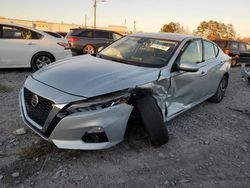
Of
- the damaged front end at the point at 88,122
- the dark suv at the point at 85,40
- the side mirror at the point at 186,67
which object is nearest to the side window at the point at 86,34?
the dark suv at the point at 85,40

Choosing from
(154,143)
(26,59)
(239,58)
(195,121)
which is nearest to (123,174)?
(154,143)

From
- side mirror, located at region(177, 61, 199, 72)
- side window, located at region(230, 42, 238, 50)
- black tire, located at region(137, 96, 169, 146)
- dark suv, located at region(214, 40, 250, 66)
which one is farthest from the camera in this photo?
side window, located at region(230, 42, 238, 50)

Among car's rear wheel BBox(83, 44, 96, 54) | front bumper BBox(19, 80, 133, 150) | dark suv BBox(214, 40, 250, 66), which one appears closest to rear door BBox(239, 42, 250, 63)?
dark suv BBox(214, 40, 250, 66)

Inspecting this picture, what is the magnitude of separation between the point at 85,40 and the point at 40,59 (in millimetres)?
5570

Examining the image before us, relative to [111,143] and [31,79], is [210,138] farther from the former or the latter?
[31,79]

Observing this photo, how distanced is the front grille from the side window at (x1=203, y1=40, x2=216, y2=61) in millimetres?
3391

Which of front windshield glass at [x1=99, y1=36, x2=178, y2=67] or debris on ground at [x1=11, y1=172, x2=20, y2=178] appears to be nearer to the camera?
debris on ground at [x1=11, y1=172, x2=20, y2=178]

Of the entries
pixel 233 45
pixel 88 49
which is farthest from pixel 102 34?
pixel 233 45

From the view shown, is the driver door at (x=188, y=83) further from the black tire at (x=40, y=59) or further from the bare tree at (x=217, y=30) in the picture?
the bare tree at (x=217, y=30)

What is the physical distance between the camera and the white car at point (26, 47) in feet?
23.0

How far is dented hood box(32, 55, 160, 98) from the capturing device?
9.38 feet

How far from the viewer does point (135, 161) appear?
3094 millimetres

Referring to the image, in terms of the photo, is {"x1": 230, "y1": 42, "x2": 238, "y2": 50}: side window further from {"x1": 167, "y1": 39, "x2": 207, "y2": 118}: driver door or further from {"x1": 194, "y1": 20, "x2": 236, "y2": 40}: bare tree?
{"x1": 194, "y1": 20, "x2": 236, "y2": 40}: bare tree

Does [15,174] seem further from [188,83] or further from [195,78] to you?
[195,78]
